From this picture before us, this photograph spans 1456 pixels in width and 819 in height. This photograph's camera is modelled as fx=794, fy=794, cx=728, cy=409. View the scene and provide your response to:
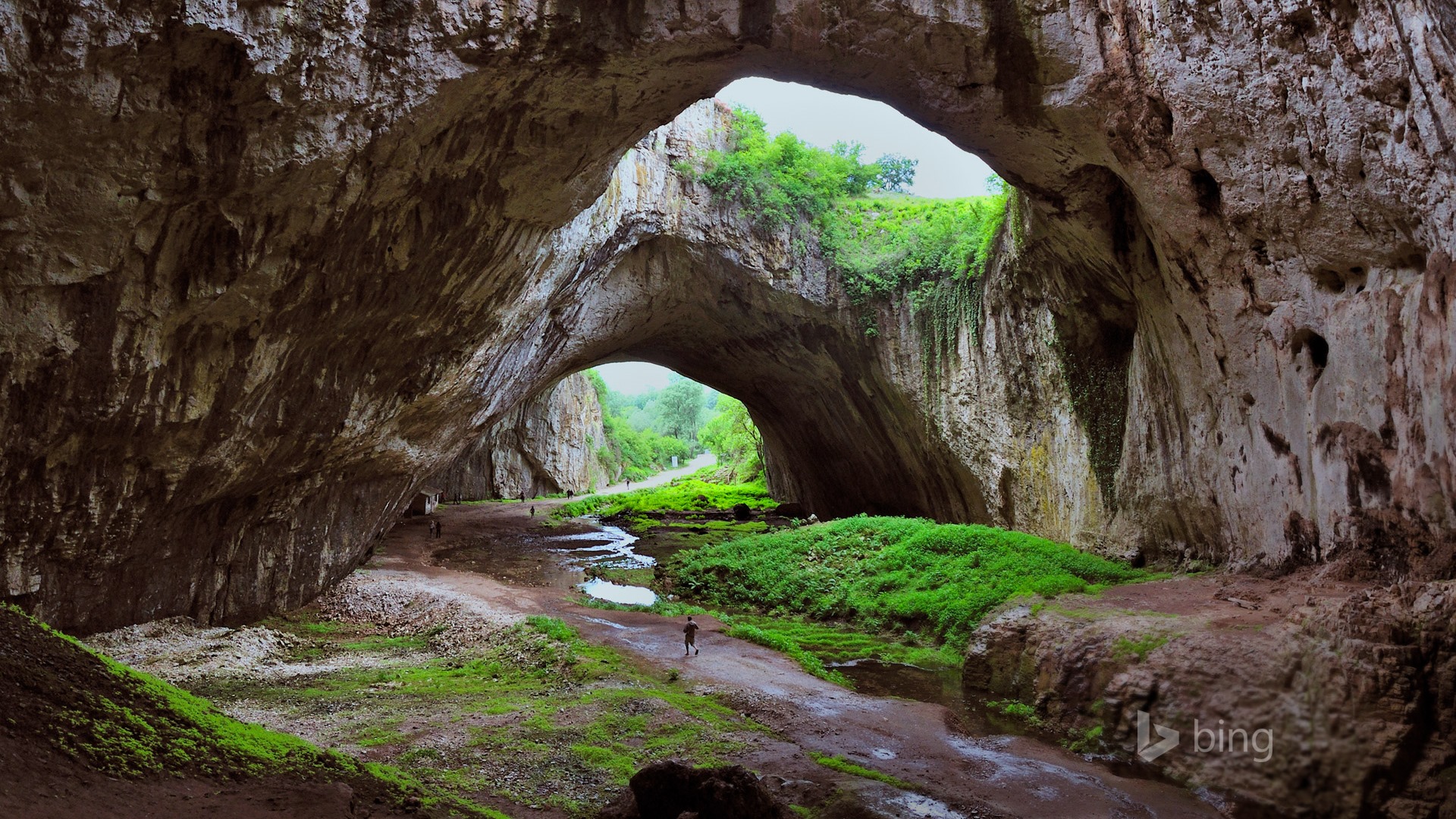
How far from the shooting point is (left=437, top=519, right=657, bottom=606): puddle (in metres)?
16.1

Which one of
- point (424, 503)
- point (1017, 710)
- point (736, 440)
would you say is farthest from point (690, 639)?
point (736, 440)

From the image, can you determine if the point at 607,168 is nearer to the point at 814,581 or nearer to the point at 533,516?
the point at 814,581

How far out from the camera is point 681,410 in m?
68.7

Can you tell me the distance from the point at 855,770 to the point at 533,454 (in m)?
31.5

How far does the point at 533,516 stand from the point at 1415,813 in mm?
25914

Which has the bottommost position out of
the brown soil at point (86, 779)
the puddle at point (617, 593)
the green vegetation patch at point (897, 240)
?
the puddle at point (617, 593)

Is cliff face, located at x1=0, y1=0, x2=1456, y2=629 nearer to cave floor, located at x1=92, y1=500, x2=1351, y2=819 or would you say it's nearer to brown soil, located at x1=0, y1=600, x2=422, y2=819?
cave floor, located at x1=92, y1=500, x2=1351, y2=819

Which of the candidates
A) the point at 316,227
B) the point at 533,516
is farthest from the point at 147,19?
the point at 533,516

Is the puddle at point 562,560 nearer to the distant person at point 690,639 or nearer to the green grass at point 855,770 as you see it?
the distant person at point 690,639

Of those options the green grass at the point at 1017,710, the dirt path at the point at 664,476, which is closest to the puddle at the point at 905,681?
the green grass at the point at 1017,710

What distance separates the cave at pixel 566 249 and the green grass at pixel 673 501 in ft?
56.4

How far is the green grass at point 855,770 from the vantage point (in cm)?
605

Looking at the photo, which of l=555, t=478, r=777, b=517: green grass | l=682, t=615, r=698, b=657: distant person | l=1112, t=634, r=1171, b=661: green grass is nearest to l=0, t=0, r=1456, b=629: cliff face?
l=1112, t=634, r=1171, b=661: green grass

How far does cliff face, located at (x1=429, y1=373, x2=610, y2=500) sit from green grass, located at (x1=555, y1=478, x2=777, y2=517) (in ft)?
12.3
